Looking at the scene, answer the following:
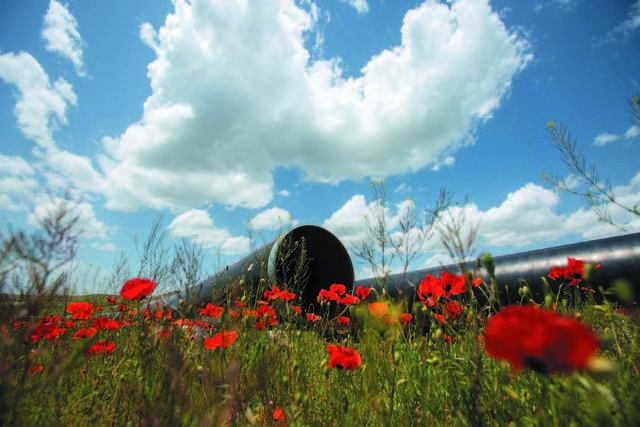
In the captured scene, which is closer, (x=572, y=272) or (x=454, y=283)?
(x=454, y=283)

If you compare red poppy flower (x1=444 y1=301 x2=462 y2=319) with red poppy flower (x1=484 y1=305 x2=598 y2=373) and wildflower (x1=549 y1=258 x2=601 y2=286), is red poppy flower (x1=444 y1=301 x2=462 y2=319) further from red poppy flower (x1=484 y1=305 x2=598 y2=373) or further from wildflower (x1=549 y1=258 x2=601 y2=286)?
A: red poppy flower (x1=484 y1=305 x2=598 y2=373)

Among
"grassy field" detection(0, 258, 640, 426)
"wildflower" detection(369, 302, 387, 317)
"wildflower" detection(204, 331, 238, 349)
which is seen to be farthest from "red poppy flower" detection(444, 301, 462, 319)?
"wildflower" detection(204, 331, 238, 349)

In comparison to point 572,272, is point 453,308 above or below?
below

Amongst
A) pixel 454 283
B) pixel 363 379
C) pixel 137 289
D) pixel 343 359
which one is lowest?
pixel 363 379

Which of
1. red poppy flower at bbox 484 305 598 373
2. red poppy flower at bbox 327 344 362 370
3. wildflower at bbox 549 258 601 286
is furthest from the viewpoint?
wildflower at bbox 549 258 601 286

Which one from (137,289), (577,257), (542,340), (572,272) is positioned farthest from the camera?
(577,257)

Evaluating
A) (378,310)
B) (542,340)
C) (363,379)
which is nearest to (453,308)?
(363,379)

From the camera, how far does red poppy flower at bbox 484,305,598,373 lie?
1.50 ft

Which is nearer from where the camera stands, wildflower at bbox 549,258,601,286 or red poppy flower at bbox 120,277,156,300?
red poppy flower at bbox 120,277,156,300

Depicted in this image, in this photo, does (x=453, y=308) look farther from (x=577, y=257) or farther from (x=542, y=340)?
(x=577, y=257)

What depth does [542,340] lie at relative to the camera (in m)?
0.47

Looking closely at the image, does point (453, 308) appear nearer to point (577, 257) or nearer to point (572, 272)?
point (572, 272)

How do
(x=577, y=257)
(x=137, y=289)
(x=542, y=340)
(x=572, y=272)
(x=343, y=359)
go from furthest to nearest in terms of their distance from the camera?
(x=577, y=257) → (x=572, y=272) → (x=137, y=289) → (x=343, y=359) → (x=542, y=340)

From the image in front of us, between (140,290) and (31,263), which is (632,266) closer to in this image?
(140,290)
